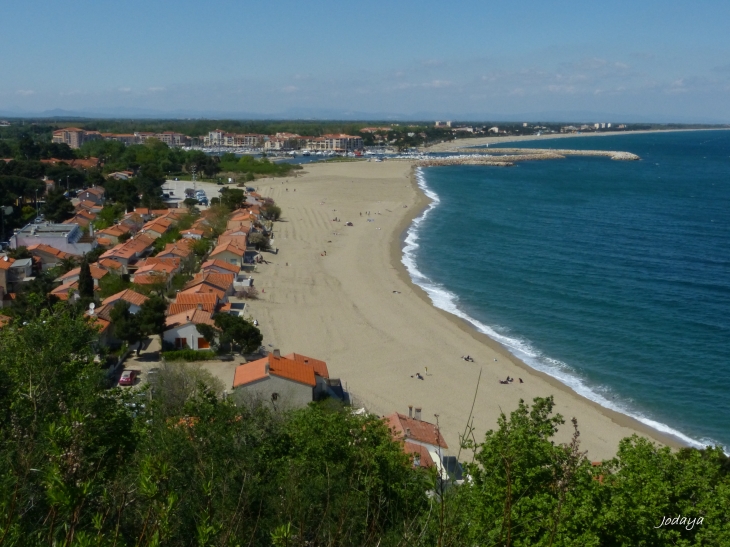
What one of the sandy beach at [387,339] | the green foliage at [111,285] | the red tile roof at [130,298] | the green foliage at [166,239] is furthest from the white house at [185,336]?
the green foliage at [166,239]

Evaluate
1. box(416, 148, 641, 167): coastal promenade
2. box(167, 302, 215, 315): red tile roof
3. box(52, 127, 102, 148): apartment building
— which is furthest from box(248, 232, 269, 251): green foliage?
box(52, 127, 102, 148): apartment building

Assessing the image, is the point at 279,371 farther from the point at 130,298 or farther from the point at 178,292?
the point at 178,292

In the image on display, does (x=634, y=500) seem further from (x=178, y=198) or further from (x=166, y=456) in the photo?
(x=178, y=198)

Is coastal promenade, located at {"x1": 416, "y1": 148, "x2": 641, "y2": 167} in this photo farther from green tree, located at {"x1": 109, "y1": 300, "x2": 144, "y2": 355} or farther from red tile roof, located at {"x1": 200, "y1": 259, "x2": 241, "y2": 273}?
green tree, located at {"x1": 109, "y1": 300, "x2": 144, "y2": 355}

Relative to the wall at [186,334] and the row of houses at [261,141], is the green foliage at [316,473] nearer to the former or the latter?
the wall at [186,334]

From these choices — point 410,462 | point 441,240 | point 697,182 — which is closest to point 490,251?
point 441,240
